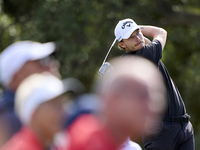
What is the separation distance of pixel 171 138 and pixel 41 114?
205 cm

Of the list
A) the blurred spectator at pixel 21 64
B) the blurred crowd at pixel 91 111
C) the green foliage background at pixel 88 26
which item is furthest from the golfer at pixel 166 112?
the green foliage background at pixel 88 26

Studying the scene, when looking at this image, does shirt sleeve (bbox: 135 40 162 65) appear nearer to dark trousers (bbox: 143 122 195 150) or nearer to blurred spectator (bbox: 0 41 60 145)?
dark trousers (bbox: 143 122 195 150)

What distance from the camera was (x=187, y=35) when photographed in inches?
365

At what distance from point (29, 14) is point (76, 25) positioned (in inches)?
63.6

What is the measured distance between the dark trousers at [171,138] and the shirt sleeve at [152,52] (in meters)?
0.56

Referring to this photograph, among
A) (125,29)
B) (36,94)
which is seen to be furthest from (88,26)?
(36,94)

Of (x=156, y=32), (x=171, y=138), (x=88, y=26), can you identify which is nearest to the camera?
(x=171, y=138)

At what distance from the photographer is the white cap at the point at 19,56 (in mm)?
2182

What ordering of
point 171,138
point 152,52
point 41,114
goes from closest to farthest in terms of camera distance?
1. point 41,114
2. point 152,52
3. point 171,138

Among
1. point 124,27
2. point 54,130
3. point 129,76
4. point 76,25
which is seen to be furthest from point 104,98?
point 76,25

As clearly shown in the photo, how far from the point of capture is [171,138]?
348 cm

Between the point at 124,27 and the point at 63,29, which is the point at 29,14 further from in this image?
the point at 124,27

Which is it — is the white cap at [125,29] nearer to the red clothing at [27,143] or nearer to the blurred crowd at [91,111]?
the blurred crowd at [91,111]

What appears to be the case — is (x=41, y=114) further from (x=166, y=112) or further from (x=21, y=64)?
(x=166, y=112)
